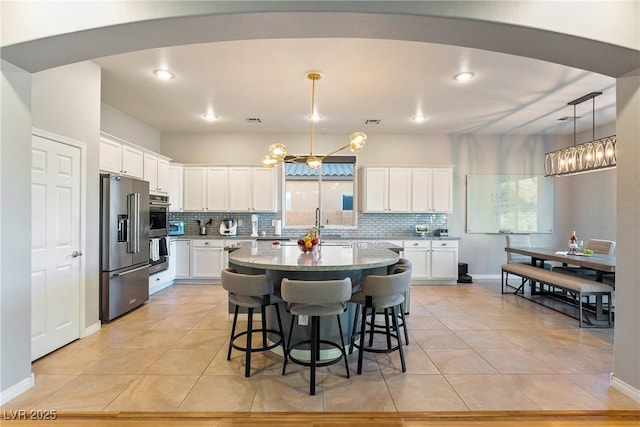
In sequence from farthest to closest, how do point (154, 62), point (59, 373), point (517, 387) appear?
point (154, 62)
point (59, 373)
point (517, 387)

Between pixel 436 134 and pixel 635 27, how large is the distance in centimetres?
449

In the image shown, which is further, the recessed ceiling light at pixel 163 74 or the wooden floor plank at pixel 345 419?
the recessed ceiling light at pixel 163 74

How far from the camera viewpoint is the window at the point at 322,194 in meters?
6.82

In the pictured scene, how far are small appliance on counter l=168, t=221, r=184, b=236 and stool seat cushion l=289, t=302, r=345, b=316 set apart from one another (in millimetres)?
4269

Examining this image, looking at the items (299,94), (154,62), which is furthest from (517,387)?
(154,62)

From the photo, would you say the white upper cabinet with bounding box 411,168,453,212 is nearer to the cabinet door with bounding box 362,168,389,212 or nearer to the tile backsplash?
the tile backsplash

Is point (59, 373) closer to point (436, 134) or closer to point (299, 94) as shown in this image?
point (299, 94)

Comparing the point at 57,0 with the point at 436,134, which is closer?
the point at 57,0

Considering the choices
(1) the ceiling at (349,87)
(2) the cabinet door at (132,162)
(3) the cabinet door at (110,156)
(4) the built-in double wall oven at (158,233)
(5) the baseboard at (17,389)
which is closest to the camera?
(5) the baseboard at (17,389)

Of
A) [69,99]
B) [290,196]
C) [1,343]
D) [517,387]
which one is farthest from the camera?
[290,196]

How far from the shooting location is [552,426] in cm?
212

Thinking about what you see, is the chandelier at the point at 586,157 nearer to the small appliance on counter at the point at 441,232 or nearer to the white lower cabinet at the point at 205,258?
the small appliance on counter at the point at 441,232

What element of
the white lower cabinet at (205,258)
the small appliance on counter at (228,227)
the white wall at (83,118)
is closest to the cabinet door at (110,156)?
the white wall at (83,118)

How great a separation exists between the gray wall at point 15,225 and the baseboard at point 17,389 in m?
0.02
